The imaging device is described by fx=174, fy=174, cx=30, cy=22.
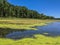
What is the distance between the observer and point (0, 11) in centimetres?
13200

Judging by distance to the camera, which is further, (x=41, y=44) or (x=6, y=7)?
(x=6, y=7)

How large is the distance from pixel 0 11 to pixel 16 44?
112 m

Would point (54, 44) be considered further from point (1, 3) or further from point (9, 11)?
Result: point (9, 11)

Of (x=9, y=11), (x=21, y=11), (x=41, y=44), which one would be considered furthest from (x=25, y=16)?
(x=41, y=44)

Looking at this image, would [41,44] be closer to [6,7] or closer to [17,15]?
[6,7]

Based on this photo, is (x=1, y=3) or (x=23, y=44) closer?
(x=23, y=44)

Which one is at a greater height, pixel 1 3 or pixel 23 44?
pixel 1 3

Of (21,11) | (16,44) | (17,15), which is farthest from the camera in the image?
(21,11)

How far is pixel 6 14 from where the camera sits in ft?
458

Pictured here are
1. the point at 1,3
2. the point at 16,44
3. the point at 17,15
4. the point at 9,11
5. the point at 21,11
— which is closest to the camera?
the point at 16,44

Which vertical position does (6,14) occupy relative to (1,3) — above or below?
below

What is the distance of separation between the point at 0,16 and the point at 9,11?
14040 mm

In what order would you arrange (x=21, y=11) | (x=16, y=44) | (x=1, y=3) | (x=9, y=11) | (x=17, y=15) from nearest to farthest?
(x=16, y=44) < (x=1, y=3) < (x=9, y=11) < (x=17, y=15) < (x=21, y=11)

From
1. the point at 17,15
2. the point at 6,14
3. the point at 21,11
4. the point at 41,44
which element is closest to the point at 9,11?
the point at 6,14
